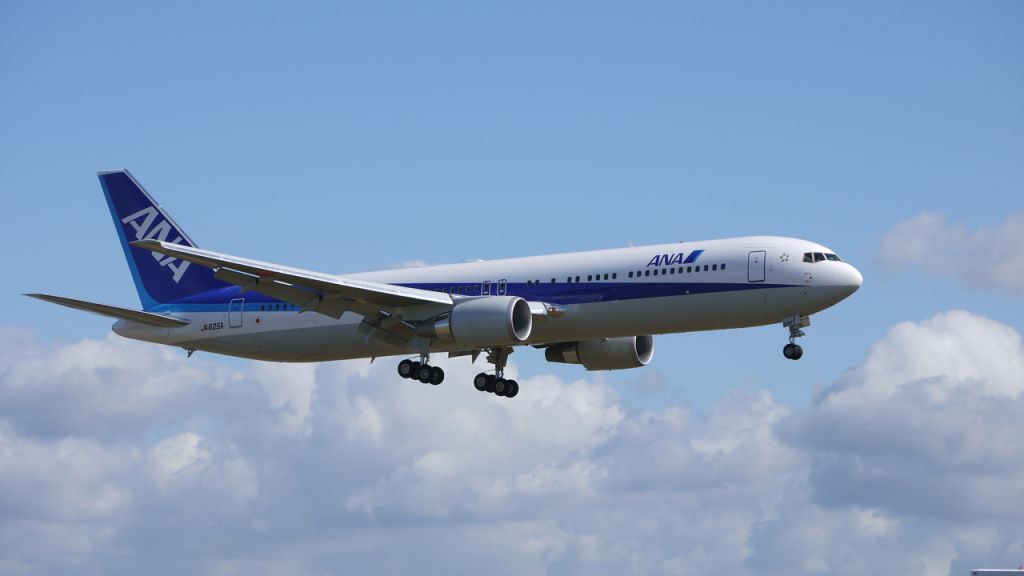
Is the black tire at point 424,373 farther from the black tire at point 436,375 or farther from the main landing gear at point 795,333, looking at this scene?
the main landing gear at point 795,333

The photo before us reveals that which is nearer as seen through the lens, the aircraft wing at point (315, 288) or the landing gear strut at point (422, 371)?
the aircraft wing at point (315, 288)

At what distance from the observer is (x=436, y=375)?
56.7 metres

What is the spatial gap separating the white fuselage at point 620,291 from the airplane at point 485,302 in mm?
49

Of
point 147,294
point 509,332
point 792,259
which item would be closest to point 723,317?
point 792,259

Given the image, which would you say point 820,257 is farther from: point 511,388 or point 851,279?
point 511,388

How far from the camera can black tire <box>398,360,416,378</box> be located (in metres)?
57.2

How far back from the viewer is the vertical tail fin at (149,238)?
63188mm

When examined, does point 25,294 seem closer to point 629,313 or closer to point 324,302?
point 324,302

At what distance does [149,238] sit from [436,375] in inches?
674

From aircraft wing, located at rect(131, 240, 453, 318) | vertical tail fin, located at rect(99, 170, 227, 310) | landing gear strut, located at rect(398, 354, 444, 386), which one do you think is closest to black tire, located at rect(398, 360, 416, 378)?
landing gear strut, located at rect(398, 354, 444, 386)

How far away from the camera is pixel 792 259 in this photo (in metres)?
50.4

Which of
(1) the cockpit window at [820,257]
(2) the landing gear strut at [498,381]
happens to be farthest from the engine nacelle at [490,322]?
(1) the cockpit window at [820,257]

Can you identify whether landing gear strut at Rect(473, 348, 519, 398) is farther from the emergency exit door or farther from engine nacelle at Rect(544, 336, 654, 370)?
the emergency exit door

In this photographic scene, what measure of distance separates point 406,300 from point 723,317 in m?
12.3
